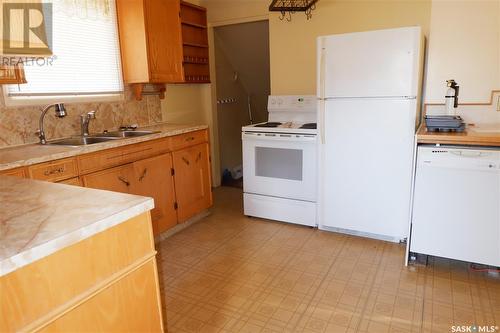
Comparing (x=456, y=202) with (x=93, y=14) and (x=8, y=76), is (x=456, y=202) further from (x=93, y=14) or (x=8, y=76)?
(x=93, y=14)

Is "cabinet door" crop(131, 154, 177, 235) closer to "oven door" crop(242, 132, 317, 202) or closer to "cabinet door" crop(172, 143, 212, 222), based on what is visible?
"cabinet door" crop(172, 143, 212, 222)

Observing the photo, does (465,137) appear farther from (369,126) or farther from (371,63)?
(371,63)

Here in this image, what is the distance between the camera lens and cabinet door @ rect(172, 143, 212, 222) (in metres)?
3.12

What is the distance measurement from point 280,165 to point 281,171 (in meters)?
0.06

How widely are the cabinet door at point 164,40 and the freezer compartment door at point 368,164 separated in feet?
4.96

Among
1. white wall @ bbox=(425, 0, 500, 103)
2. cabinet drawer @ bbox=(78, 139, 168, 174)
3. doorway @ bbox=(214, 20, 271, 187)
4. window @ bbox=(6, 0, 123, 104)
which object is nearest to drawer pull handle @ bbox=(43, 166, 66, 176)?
cabinet drawer @ bbox=(78, 139, 168, 174)

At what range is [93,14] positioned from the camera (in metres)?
2.95

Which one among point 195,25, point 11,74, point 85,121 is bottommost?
point 85,121

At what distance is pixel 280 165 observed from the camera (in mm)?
3203

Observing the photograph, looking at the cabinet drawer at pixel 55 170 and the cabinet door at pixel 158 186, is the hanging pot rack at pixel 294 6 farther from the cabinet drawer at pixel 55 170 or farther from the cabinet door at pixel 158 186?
the cabinet drawer at pixel 55 170

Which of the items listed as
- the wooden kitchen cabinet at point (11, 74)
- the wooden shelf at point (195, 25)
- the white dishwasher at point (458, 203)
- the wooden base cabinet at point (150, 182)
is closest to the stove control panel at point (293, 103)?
the wooden shelf at point (195, 25)

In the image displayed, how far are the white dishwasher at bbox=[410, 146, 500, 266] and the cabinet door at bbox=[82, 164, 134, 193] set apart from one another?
2.03 metres

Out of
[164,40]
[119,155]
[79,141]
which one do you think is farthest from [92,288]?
[164,40]

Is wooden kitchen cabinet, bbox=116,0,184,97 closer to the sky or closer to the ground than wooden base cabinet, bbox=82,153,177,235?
closer to the sky
